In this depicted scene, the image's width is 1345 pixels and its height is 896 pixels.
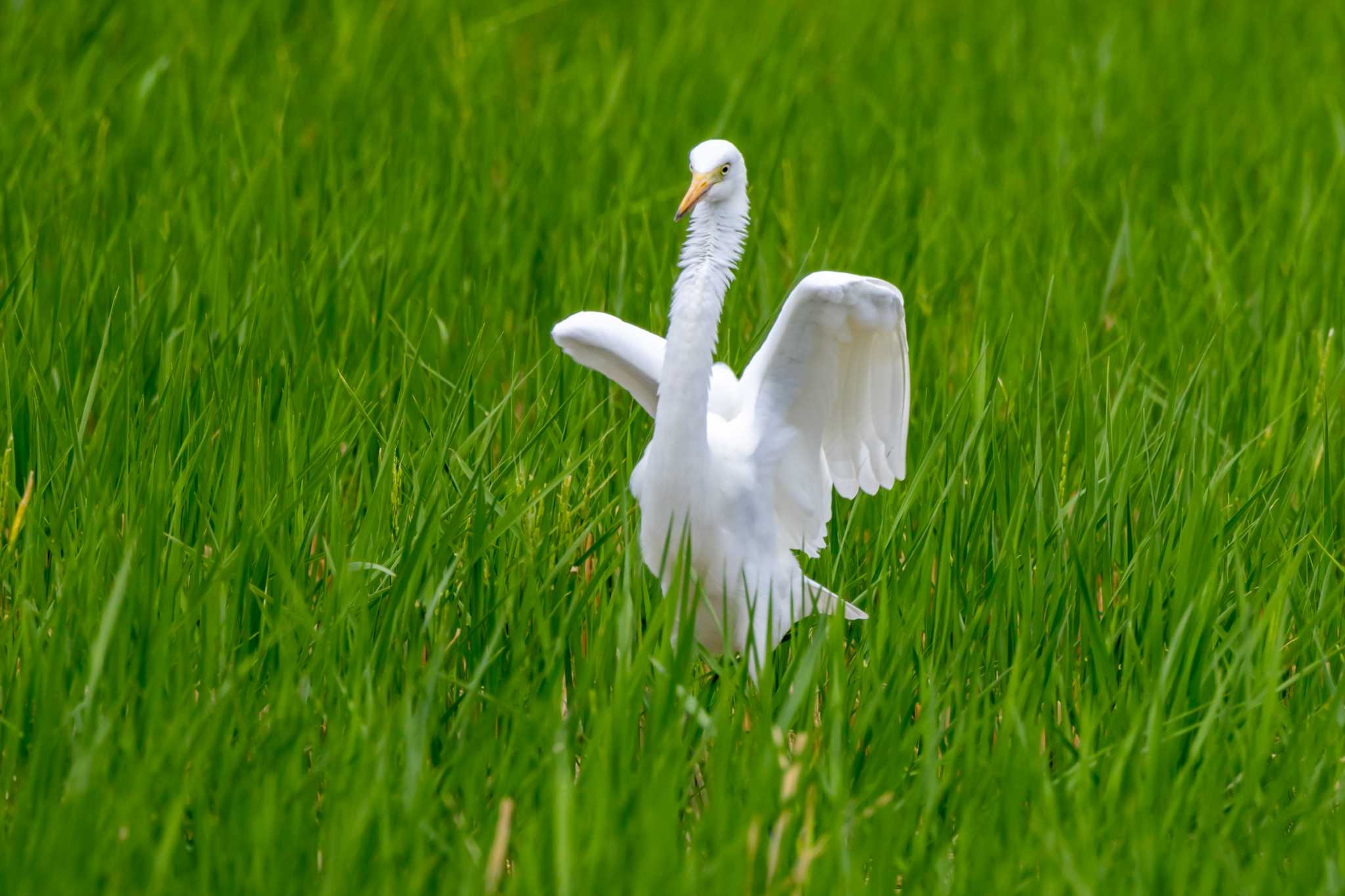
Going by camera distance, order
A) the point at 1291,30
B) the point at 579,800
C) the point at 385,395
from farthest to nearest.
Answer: the point at 1291,30
the point at 385,395
the point at 579,800

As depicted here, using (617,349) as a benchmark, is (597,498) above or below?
below

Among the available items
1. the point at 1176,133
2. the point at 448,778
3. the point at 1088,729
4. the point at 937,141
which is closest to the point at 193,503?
the point at 448,778

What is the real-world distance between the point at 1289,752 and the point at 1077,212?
103 inches

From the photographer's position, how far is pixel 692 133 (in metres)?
4.79

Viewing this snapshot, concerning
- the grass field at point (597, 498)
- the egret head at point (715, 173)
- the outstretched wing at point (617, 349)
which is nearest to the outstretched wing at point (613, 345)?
the outstretched wing at point (617, 349)

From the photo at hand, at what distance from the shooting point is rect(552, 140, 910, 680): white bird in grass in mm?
2379

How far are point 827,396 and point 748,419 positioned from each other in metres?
0.18

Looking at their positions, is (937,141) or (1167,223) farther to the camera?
(937,141)

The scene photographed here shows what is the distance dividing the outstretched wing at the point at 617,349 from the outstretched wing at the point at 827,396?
14cm

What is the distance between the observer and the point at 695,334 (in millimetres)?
2379

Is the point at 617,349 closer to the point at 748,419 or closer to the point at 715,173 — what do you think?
the point at 748,419

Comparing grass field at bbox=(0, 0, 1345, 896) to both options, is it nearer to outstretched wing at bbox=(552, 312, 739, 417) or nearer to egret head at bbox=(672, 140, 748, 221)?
outstretched wing at bbox=(552, 312, 739, 417)

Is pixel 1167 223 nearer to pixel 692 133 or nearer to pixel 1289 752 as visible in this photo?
pixel 692 133

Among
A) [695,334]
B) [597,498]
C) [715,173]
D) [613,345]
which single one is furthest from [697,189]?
[597,498]
